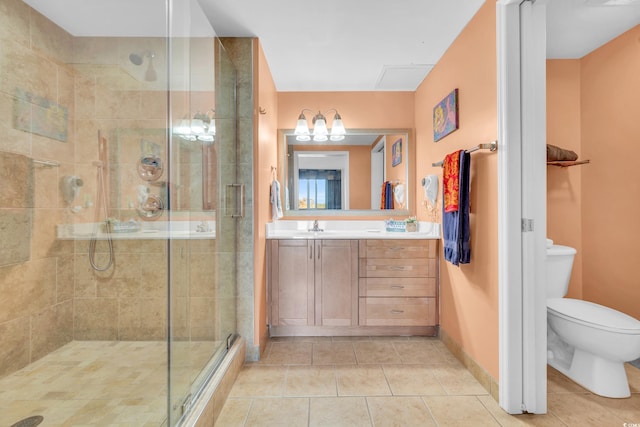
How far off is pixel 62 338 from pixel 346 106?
283 centimetres

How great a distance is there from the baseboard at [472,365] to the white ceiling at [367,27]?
7.22 ft

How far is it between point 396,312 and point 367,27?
84.7 inches

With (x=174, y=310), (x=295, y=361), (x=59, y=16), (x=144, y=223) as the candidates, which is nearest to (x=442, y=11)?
(x=59, y=16)

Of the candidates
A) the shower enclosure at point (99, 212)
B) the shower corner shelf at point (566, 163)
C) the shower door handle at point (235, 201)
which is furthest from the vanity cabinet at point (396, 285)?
the shower enclosure at point (99, 212)

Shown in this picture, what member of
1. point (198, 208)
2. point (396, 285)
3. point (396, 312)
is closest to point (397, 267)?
point (396, 285)

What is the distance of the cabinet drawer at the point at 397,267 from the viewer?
2.58m

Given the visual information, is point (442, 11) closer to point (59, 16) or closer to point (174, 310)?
point (59, 16)

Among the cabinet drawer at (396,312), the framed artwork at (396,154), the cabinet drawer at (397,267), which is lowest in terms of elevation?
the cabinet drawer at (396,312)

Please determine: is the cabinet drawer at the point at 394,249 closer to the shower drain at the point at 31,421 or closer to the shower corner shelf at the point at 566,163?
the shower corner shelf at the point at 566,163

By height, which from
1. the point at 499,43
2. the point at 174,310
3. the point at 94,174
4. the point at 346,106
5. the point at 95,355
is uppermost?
the point at 346,106

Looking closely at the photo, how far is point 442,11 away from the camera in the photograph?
193cm

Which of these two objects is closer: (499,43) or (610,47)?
(499,43)

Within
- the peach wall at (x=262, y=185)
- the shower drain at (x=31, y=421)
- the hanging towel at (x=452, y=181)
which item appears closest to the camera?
the shower drain at (x=31, y=421)

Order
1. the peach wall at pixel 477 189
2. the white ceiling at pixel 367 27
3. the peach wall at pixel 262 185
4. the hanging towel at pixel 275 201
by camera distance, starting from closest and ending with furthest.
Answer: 1. the peach wall at pixel 477 189
2. the white ceiling at pixel 367 27
3. the peach wall at pixel 262 185
4. the hanging towel at pixel 275 201
